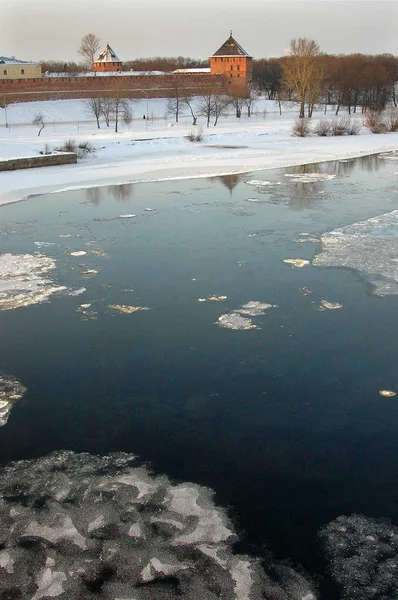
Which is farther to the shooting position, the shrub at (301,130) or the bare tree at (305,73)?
the bare tree at (305,73)

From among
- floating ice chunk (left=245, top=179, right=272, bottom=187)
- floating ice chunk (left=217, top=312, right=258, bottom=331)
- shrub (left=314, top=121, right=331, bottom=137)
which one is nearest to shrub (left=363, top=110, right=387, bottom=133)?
shrub (left=314, top=121, right=331, bottom=137)

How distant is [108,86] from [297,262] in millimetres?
41566

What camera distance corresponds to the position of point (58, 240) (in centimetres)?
861

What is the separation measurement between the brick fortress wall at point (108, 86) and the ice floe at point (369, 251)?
34.6 m

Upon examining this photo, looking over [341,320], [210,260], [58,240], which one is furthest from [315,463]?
[58,240]

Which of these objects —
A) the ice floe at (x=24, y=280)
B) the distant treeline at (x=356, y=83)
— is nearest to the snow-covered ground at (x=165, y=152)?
the ice floe at (x=24, y=280)

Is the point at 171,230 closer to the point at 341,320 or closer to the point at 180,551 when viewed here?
the point at 341,320

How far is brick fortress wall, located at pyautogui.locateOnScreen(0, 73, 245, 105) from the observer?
42.3 m

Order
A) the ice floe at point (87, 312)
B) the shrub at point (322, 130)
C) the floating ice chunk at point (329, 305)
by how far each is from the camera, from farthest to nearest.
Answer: the shrub at point (322, 130), the floating ice chunk at point (329, 305), the ice floe at point (87, 312)

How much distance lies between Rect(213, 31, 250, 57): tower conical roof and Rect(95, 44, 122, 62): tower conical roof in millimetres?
9440

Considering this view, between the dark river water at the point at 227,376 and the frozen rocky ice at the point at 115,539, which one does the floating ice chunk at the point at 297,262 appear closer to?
the dark river water at the point at 227,376

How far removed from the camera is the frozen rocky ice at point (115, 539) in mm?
2754

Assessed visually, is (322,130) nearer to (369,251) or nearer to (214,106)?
(214,106)

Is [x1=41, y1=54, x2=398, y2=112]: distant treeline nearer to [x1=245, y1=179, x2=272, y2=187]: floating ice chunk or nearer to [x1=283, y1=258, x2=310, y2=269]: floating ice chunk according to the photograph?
[x1=245, y1=179, x2=272, y2=187]: floating ice chunk
